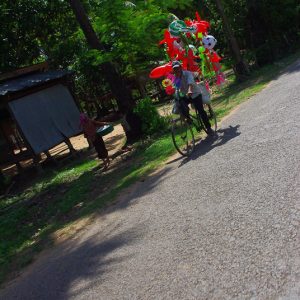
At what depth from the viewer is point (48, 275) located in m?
6.37

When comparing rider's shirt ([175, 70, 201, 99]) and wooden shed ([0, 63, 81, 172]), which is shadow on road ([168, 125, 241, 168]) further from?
wooden shed ([0, 63, 81, 172])

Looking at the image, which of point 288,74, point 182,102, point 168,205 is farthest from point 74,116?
point 168,205

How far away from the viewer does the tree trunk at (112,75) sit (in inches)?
594

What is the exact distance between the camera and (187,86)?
32.1 feet

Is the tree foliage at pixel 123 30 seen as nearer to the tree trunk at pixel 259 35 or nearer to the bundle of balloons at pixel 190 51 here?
the tree trunk at pixel 259 35

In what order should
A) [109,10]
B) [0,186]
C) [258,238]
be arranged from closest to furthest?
[258,238]
[109,10]
[0,186]

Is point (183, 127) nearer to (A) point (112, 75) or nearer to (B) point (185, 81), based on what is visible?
(B) point (185, 81)

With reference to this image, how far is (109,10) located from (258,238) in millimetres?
10991

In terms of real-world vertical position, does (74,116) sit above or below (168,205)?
above

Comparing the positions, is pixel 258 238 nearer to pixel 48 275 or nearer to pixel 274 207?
pixel 274 207

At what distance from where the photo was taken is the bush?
1490cm

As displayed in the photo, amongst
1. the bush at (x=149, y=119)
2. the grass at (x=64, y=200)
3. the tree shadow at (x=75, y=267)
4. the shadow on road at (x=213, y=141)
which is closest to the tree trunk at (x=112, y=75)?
the bush at (x=149, y=119)

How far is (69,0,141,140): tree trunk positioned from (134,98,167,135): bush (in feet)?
0.93

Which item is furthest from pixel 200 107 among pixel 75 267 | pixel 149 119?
pixel 149 119
